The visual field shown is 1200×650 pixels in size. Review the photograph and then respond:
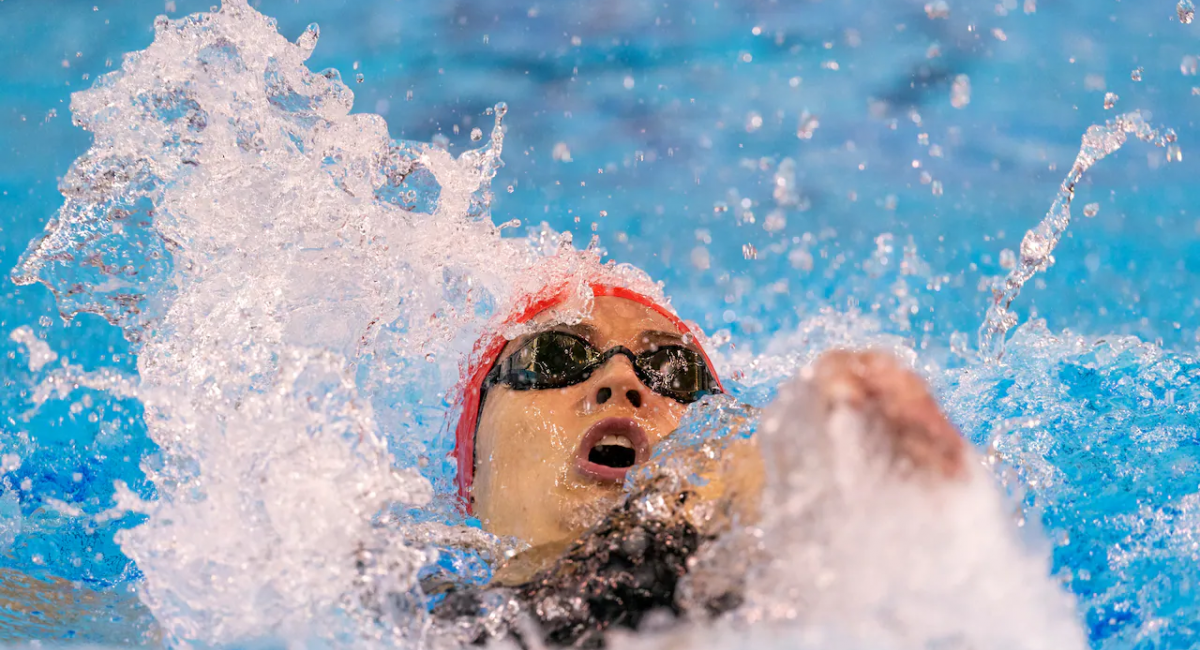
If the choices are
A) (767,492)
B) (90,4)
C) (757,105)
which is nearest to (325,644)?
(767,492)

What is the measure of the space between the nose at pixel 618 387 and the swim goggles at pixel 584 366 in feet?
0.10

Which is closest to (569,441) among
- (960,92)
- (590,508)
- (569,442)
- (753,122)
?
(569,442)

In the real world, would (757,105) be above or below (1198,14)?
below

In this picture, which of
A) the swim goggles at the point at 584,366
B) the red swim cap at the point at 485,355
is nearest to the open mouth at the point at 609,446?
the swim goggles at the point at 584,366

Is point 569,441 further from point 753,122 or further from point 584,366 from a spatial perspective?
point 753,122

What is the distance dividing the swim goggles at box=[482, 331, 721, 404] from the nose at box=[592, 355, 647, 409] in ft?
0.10

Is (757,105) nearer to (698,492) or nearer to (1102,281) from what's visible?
(1102,281)

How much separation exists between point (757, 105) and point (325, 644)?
15.0 feet

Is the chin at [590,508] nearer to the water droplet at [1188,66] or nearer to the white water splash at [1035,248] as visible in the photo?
the white water splash at [1035,248]

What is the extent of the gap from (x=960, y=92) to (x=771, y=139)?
1.01 m

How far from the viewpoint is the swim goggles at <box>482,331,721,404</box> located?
A: 2.17 meters

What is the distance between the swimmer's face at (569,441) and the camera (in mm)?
1975

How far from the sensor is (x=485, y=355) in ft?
7.88

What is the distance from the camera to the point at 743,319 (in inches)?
210
